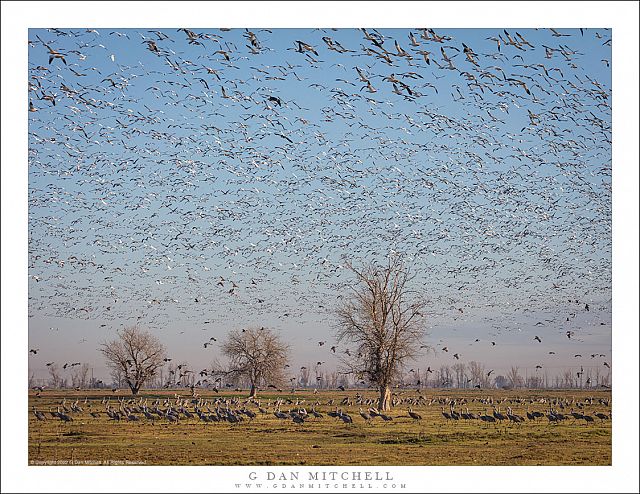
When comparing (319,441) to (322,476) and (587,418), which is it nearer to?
(322,476)

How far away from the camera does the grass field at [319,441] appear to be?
64.2ft

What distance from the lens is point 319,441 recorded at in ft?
74.6

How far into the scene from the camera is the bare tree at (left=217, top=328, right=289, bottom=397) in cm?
4638

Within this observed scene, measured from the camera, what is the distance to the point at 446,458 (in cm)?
1981

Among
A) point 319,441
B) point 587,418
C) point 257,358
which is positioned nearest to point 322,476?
point 319,441

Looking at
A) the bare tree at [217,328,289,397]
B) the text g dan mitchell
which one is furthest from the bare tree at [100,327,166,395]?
the text g dan mitchell

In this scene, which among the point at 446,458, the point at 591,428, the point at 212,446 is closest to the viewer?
the point at 446,458

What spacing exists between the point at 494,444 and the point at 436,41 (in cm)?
1019

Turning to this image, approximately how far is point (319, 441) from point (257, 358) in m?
26.3

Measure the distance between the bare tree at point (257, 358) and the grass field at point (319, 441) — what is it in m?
16.0

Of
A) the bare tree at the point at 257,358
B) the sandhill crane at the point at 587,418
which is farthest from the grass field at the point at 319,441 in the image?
the bare tree at the point at 257,358
